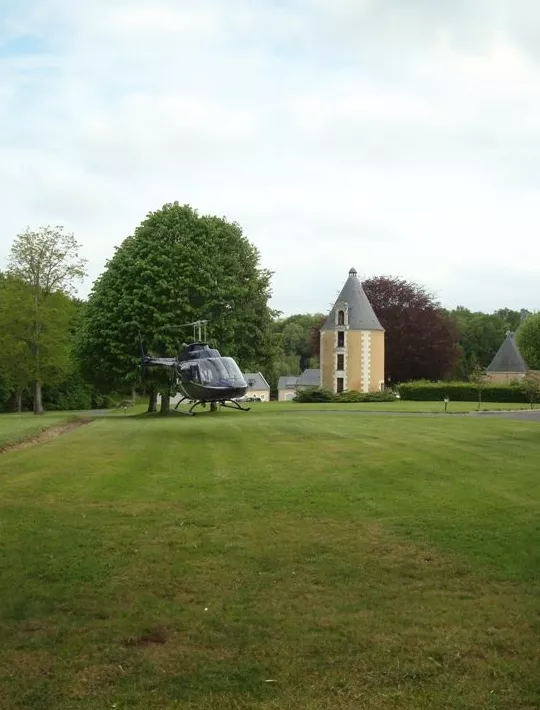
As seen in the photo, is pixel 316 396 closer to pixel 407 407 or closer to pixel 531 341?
pixel 407 407

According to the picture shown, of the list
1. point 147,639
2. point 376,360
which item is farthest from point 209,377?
point 376,360

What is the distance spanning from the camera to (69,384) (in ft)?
252

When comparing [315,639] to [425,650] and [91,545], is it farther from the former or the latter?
[91,545]

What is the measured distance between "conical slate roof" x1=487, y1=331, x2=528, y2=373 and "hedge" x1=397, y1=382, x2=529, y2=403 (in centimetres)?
2759

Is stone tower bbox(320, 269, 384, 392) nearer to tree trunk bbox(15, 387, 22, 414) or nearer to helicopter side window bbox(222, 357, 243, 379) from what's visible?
tree trunk bbox(15, 387, 22, 414)

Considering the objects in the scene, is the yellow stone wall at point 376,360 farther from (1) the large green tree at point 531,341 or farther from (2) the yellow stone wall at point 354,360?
(1) the large green tree at point 531,341

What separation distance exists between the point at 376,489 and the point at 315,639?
6.29 metres

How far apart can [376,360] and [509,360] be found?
24053 mm

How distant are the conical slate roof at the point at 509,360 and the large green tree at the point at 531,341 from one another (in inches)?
66.5

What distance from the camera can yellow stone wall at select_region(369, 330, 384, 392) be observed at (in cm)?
6762

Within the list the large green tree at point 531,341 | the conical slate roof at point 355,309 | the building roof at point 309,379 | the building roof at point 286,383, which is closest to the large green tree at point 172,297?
the conical slate roof at point 355,309

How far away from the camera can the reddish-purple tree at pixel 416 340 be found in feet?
240

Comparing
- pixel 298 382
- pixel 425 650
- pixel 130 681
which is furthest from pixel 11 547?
pixel 298 382

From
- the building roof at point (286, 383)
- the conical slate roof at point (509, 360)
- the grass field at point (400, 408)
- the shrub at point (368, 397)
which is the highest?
the conical slate roof at point (509, 360)
